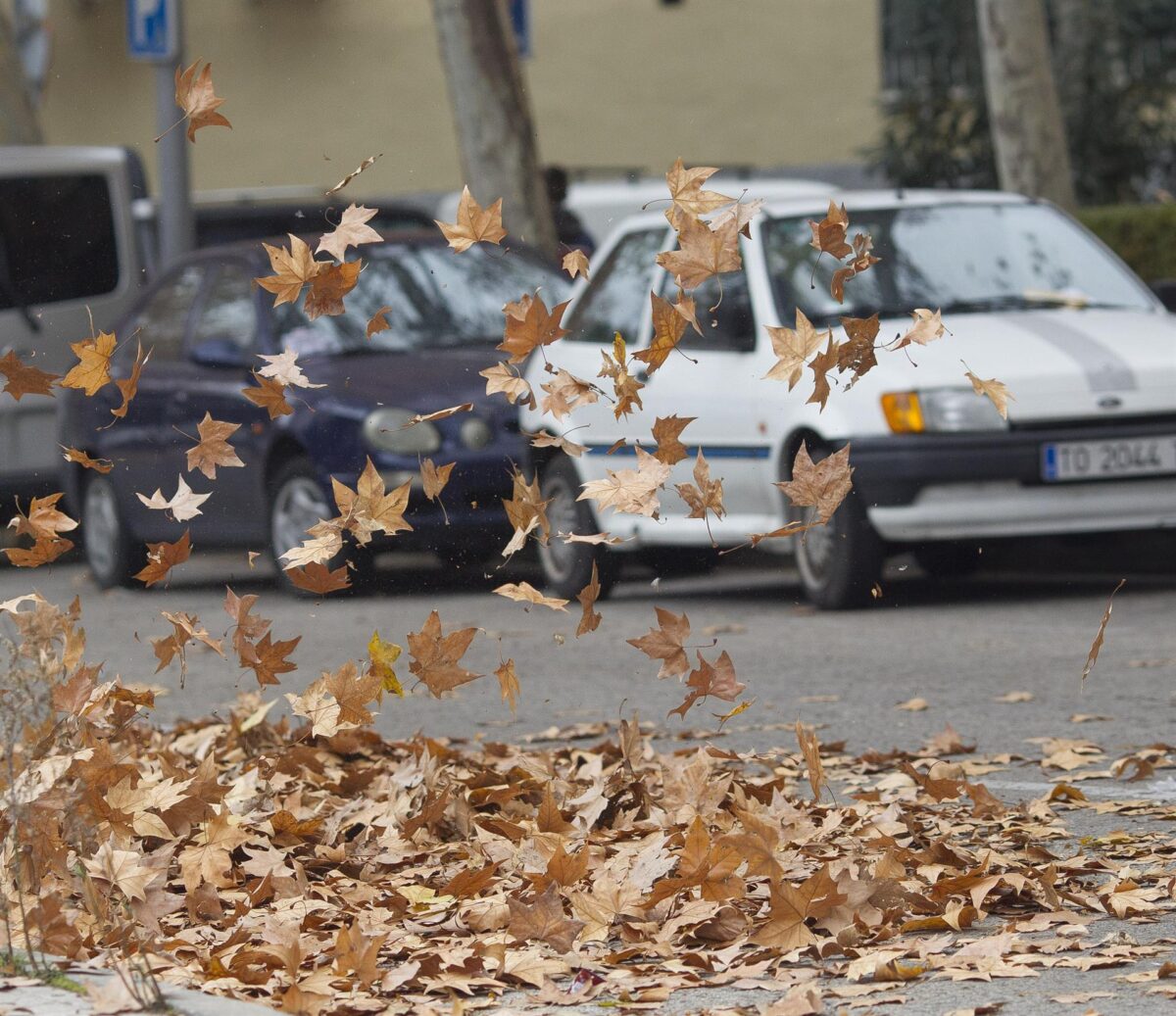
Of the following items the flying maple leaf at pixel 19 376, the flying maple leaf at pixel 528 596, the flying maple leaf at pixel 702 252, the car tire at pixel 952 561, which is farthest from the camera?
the car tire at pixel 952 561

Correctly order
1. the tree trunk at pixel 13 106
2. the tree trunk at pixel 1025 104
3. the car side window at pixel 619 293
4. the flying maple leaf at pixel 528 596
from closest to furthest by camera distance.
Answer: the flying maple leaf at pixel 528 596 < the car side window at pixel 619 293 < the tree trunk at pixel 1025 104 < the tree trunk at pixel 13 106

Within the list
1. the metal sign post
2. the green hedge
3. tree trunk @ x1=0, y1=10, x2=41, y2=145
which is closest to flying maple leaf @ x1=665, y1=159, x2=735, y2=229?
the metal sign post

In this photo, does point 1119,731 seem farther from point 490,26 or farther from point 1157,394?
point 490,26

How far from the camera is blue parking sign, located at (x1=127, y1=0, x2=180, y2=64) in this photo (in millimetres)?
13938

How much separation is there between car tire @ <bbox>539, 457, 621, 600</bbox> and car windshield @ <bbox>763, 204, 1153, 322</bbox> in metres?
1.21

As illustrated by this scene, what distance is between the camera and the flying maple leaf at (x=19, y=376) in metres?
4.69

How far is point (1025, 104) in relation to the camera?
14938mm

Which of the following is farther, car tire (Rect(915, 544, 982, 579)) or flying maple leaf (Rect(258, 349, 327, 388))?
car tire (Rect(915, 544, 982, 579))

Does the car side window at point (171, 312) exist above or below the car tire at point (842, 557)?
above

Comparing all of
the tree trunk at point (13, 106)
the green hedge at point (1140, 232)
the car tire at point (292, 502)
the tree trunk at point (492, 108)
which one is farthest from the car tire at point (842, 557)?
the tree trunk at point (13, 106)

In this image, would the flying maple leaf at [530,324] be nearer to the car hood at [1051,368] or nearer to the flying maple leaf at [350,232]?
the flying maple leaf at [350,232]

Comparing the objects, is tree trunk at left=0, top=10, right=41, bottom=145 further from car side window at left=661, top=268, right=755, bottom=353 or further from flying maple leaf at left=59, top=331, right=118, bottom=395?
flying maple leaf at left=59, top=331, right=118, bottom=395

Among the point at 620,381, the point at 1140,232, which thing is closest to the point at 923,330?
the point at 620,381

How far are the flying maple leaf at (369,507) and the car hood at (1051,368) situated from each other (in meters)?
4.69
